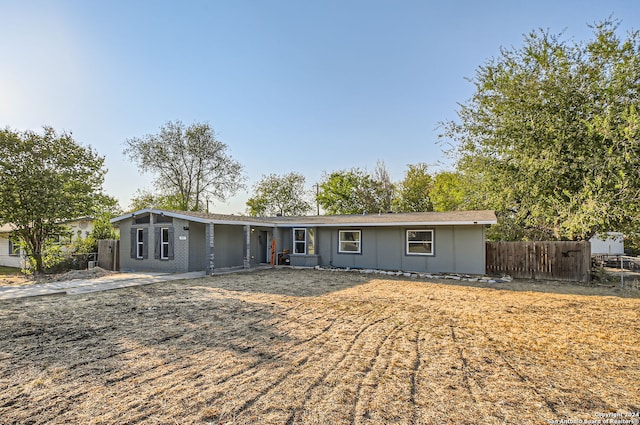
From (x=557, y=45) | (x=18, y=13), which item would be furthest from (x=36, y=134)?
(x=557, y=45)

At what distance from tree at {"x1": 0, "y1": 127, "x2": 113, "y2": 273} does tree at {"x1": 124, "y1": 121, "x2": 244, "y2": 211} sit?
13.6 m

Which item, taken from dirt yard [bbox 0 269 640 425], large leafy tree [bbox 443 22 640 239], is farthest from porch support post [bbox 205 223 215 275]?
large leafy tree [bbox 443 22 640 239]

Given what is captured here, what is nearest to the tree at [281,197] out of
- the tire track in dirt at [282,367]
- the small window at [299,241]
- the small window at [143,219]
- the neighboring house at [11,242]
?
the neighboring house at [11,242]

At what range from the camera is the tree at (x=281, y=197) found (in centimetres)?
3712

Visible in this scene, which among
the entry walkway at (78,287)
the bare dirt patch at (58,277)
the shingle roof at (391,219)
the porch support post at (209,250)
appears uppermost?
the shingle roof at (391,219)

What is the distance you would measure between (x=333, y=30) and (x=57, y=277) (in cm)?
1443

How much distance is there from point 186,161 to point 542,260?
27.3 m

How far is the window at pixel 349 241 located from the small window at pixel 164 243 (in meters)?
7.56

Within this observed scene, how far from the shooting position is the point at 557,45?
48.6 ft

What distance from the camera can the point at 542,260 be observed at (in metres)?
12.7

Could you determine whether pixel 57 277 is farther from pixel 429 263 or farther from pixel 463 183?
pixel 463 183

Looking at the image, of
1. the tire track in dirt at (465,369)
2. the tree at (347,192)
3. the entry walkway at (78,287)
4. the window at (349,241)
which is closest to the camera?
the tire track in dirt at (465,369)

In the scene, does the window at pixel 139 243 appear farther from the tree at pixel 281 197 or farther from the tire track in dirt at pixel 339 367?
the tree at pixel 281 197

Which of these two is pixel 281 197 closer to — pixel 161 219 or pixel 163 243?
pixel 161 219
